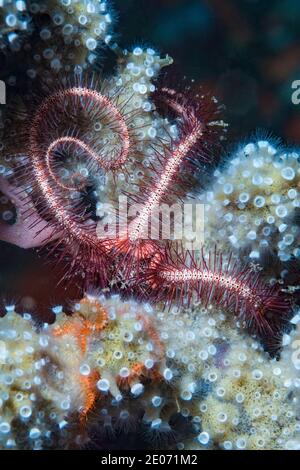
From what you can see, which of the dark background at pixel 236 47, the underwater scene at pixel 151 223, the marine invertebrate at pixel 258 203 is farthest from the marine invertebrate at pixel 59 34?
the marine invertebrate at pixel 258 203

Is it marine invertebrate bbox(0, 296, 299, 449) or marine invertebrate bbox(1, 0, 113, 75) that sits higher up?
marine invertebrate bbox(1, 0, 113, 75)

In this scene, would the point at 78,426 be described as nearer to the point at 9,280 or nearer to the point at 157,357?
the point at 157,357

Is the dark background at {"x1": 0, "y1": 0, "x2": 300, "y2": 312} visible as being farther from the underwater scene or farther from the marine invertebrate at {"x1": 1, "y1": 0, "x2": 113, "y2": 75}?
the marine invertebrate at {"x1": 1, "y1": 0, "x2": 113, "y2": 75}

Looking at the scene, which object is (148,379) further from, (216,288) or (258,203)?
(258,203)

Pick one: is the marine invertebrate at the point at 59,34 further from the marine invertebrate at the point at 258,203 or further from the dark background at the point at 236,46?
the marine invertebrate at the point at 258,203

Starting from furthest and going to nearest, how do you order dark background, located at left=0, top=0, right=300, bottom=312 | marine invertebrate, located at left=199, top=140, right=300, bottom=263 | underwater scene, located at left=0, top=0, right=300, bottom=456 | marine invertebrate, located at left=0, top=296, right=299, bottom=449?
dark background, located at left=0, top=0, right=300, bottom=312 < marine invertebrate, located at left=199, top=140, right=300, bottom=263 < underwater scene, located at left=0, top=0, right=300, bottom=456 < marine invertebrate, located at left=0, top=296, right=299, bottom=449

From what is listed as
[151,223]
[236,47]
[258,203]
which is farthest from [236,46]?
[151,223]

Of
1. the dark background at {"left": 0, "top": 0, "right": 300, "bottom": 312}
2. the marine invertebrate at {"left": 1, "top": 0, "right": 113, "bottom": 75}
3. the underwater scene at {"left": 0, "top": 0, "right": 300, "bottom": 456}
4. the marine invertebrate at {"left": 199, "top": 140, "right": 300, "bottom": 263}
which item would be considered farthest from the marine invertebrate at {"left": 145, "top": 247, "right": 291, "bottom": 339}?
the marine invertebrate at {"left": 1, "top": 0, "right": 113, "bottom": 75}
